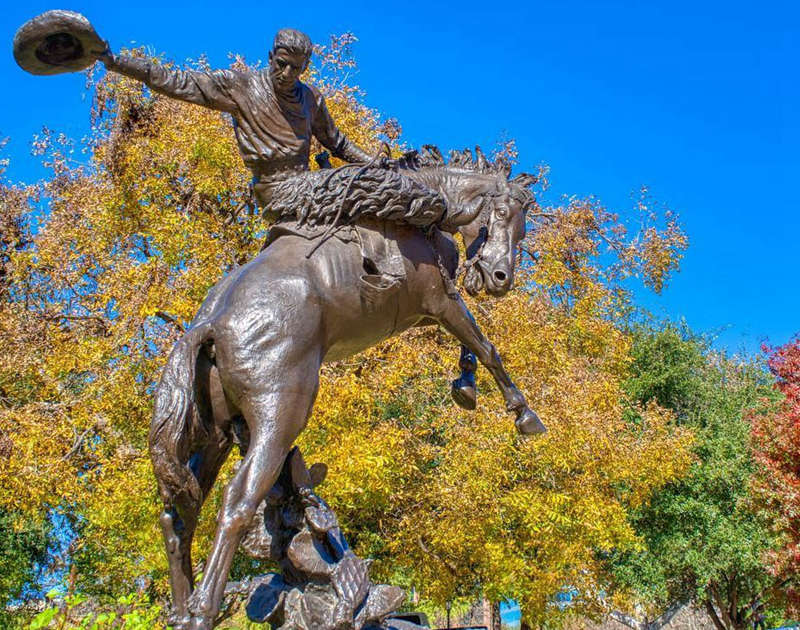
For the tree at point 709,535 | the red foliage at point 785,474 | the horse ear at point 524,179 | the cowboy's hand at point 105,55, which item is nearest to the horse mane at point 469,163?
→ the horse ear at point 524,179

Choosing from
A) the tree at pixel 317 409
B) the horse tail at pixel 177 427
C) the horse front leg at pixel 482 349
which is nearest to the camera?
the horse tail at pixel 177 427

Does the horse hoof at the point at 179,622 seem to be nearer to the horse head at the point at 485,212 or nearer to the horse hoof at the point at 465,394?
the horse hoof at the point at 465,394

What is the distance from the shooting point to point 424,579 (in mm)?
13719

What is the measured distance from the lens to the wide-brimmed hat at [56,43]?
4.09 m

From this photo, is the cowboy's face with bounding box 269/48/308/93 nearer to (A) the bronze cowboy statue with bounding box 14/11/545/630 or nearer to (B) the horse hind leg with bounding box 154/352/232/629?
(A) the bronze cowboy statue with bounding box 14/11/545/630

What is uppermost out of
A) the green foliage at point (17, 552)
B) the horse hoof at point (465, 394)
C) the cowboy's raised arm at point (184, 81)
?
the cowboy's raised arm at point (184, 81)

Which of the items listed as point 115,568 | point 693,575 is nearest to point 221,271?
point 115,568

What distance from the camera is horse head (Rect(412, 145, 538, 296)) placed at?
15.6ft

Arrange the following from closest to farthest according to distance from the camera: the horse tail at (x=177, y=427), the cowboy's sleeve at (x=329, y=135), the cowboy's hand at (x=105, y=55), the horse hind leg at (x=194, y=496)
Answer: the horse tail at (x=177, y=427), the horse hind leg at (x=194, y=496), the cowboy's hand at (x=105, y=55), the cowboy's sleeve at (x=329, y=135)

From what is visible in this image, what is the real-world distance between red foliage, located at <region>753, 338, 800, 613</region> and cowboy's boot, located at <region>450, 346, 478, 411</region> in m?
11.5

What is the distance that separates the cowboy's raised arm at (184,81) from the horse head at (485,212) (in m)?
1.25

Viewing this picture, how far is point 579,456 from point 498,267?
839 centimetres

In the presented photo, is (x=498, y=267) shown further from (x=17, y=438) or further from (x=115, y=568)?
(x=115, y=568)

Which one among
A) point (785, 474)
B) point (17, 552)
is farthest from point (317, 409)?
point (17, 552)
